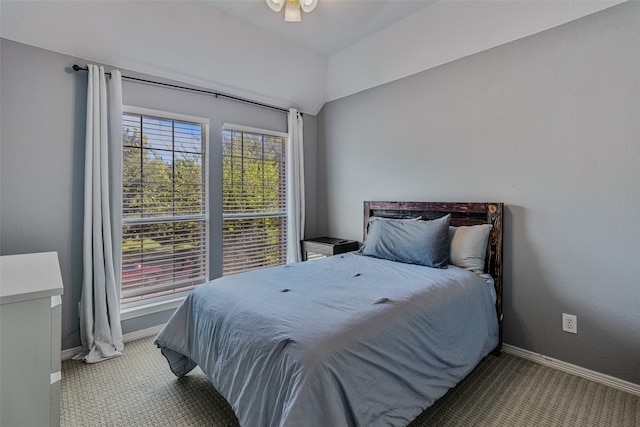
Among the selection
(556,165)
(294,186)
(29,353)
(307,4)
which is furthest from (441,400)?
(307,4)

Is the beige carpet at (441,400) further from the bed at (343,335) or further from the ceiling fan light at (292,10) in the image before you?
the ceiling fan light at (292,10)

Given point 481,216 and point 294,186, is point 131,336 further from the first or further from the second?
point 481,216

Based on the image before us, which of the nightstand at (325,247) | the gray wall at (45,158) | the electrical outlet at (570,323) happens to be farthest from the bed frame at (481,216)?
the gray wall at (45,158)

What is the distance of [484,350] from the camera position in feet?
6.82

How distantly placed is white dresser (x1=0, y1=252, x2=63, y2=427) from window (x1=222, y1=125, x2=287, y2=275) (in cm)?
209

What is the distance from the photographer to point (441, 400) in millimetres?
1844

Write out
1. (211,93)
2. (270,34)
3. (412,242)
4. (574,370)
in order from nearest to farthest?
1. (574,370)
2. (412,242)
3. (270,34)
4. (211,93)

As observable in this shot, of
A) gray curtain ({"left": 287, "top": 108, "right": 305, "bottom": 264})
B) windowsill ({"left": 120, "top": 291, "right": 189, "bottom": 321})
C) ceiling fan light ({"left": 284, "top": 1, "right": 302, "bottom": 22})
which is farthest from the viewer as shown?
gray curtain ({"left": 287, "top": 108, "right": 305, "bottom": 264})

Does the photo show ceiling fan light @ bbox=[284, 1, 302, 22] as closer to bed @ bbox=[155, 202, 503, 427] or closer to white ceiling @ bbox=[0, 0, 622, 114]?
white ceiling @ bbox=[0, 0, 622, 114]

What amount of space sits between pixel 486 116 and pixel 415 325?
1.89 m

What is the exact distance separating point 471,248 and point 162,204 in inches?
105

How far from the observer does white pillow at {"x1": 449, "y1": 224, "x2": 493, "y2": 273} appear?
7.66ft

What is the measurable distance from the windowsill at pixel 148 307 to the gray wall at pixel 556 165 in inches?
98.7

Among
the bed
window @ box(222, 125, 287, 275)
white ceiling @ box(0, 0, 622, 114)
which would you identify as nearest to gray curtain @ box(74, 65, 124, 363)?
white ceiling @ box(0, 0, 622, 114)
